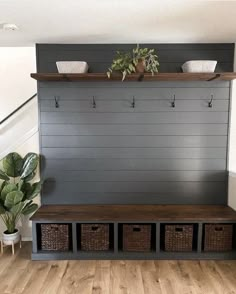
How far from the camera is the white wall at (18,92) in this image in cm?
294

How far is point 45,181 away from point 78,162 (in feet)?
1.44

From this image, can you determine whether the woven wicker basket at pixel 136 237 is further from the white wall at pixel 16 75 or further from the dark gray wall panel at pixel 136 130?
the white wall at pixel 16 75

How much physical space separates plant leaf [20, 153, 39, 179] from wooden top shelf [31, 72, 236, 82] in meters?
0.82

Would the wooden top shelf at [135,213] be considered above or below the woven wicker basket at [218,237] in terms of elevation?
above

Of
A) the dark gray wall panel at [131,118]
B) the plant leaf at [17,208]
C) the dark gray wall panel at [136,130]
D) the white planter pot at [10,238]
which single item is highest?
the dark gray wall panel at [131,118]

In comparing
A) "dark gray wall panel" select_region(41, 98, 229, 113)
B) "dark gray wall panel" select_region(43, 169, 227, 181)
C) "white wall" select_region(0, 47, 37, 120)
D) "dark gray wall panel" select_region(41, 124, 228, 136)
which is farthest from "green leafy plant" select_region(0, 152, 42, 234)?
"white wall" select_region(0, 47, 37, 120)

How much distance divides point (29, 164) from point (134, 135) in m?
1.18

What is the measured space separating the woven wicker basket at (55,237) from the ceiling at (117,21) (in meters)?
1.91

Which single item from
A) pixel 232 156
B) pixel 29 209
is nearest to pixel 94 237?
pixel 29 209

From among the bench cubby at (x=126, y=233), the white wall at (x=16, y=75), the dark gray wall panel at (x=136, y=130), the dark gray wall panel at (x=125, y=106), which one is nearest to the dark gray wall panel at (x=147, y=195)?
the bench cubby at (x=126, y=233)

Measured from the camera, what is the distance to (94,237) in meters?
2.67

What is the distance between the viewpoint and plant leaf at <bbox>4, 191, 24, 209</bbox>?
8.27ft

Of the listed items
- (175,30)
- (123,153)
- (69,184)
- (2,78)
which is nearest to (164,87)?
(175,30)

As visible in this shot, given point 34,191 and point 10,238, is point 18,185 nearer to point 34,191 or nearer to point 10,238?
point 34,191
